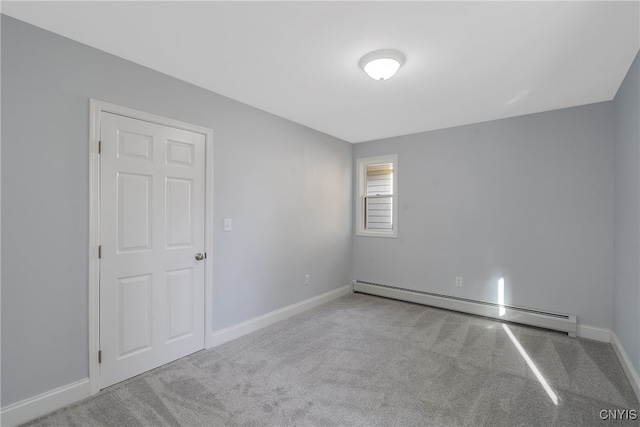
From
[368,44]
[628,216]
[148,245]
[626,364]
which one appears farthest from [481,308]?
[148,245]

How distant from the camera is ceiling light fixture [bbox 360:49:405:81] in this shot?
2.21 m

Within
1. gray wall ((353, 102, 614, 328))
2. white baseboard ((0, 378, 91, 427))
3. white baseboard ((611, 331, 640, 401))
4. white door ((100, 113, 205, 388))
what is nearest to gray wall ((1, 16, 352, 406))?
white baseboard ((0, 378, 91, 427))

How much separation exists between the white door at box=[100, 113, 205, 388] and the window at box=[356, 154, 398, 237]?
9.53 ft

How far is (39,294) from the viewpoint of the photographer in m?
1.96

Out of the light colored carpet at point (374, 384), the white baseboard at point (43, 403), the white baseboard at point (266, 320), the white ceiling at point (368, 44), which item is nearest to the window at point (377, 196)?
the white baseboard at point (266, 320)

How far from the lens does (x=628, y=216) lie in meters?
2.52

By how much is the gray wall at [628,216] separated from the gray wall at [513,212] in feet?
0.67

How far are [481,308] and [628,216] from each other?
1898mm

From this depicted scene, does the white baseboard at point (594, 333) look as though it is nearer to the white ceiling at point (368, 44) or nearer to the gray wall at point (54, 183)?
the white ceiling at point (368, 44)

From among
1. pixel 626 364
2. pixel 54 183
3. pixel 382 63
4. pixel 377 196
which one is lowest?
pixel 626 364

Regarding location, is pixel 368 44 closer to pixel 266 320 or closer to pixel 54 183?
pixel 54 183

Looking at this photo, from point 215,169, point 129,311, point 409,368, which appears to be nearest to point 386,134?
point 215,169

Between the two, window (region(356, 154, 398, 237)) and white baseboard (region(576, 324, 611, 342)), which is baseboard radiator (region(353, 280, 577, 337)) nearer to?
white baseboard (region(576, 324, 611, 342))

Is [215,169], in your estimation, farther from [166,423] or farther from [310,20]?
[166,423]
